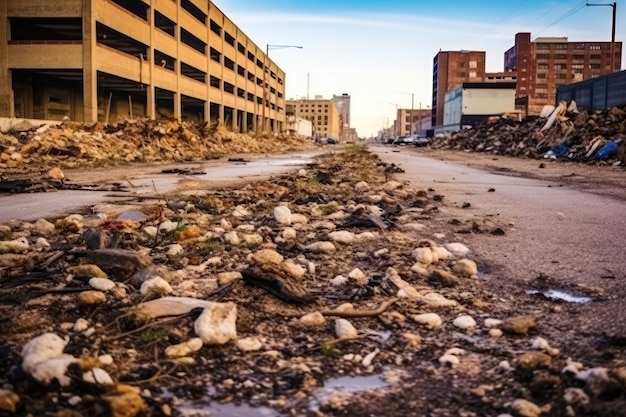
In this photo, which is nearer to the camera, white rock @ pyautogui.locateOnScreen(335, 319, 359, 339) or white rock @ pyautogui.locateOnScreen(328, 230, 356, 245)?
white rock @ pyautogui.locateOnScreen(335, 319, 359, 339)

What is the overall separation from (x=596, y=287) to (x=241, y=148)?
2931 cm

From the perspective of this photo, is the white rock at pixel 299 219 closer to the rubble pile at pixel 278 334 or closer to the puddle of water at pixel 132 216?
the rubble pile at pixel 278 334

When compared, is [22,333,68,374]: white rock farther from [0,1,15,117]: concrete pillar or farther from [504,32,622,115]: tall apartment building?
[504,32,622,115]: tall apartment building

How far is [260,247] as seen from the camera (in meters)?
4.15

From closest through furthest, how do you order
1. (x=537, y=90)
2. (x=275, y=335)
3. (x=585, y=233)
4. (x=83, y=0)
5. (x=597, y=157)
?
(x=275, y=335) → (x=585, y=233) → (x=597, y=157) → (x=83, y=0) → (x=537, y=90)

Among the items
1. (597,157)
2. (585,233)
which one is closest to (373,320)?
(585,233)

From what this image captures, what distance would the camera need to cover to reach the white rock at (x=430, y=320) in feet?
8.43

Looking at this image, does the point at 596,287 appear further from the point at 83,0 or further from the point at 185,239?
the point at 83,0

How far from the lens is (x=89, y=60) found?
27125mm

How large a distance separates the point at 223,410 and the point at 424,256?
7.24ft

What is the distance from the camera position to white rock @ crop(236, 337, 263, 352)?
2.24 m

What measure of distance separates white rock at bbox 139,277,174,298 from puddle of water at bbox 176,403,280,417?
1.15 meters

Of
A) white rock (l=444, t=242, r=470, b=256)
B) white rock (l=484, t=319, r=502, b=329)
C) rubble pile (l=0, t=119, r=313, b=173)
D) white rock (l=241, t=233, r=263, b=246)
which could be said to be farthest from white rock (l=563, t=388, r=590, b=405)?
rubble pile (l=0, t=119, r=313, b=173)

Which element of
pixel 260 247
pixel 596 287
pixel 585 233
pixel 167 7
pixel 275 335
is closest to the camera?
pixel 275 335
